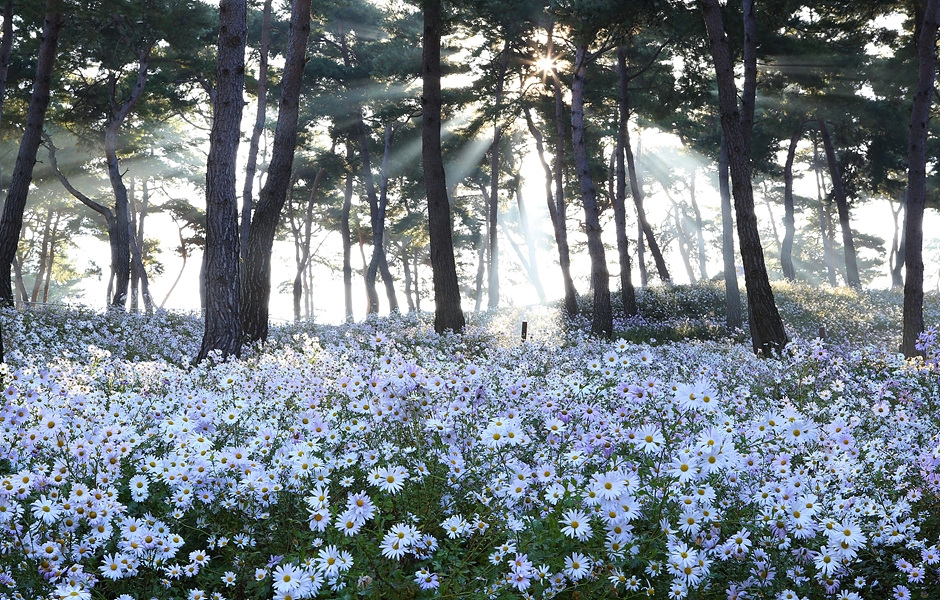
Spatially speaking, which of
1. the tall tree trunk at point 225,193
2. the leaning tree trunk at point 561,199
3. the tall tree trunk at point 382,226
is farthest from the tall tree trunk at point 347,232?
the tall tree trunk at point 225,193

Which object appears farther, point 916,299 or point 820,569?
point 916,299

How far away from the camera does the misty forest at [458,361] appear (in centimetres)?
298

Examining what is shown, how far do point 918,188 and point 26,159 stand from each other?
54.4 feet

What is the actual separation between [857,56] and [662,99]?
826 cm

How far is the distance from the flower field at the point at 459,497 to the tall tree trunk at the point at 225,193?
4.98 m

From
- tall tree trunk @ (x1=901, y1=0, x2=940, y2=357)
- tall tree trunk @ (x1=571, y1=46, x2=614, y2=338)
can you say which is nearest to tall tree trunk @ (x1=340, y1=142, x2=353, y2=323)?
tall tree trunk @ (x1=571, y1=46, x2=614, y2=338)

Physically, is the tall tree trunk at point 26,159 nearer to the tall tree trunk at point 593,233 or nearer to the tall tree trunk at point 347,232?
the tall tree trunk at point 593,233

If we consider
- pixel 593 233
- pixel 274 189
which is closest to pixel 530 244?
pixel 593 233

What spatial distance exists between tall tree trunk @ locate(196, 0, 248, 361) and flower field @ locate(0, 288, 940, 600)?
16.3 ft

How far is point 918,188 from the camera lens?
1174cm

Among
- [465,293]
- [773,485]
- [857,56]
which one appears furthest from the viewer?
[465,293]

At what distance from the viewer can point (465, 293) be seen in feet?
173

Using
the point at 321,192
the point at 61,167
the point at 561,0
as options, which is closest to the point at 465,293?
the point at 321,192

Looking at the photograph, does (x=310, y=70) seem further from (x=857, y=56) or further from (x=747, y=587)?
(x=747, y=587)
